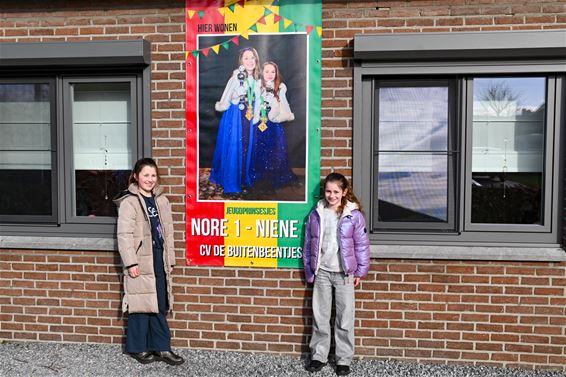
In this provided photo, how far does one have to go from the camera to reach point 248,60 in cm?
441

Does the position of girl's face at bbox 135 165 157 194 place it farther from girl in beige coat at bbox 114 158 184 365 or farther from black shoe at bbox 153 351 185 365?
black shoe at bbox 153 351 185 365

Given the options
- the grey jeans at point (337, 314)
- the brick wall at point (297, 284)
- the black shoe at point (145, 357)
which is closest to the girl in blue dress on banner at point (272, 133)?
the brick wall at point (297, 284)

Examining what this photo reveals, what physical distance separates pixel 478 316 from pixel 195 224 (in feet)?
8.43

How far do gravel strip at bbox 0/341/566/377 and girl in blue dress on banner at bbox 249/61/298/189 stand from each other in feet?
5.05

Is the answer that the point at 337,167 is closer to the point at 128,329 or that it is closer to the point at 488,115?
the point at 488,115

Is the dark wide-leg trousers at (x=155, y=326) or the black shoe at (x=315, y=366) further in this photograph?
the dark wide-leg trousers at (x=155, y=326)

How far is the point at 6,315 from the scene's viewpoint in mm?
4809

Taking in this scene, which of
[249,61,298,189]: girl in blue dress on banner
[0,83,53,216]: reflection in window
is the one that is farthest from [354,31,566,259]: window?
[0,83,53,216]: reflection in window

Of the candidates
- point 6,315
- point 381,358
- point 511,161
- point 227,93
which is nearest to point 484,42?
point 511,161

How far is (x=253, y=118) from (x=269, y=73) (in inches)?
16.3

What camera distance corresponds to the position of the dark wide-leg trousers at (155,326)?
4.33 m

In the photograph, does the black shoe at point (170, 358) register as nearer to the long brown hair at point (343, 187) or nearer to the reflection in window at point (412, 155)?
the long brown hair at point (343, 187)

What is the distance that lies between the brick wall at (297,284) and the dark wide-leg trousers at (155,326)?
0.77 ft

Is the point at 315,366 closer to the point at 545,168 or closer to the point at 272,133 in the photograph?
the point at 272,133
